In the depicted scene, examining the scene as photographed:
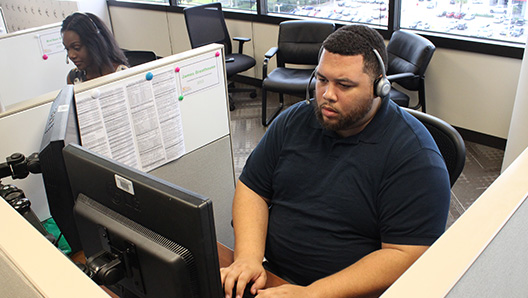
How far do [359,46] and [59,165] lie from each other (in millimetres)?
838

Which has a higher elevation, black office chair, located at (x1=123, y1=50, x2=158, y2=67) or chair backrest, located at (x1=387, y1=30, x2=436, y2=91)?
Result: black office chair, located at (x1=123, y1=50, x2=158, y2=67)

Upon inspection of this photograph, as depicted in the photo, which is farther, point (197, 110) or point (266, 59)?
point (266, 59)

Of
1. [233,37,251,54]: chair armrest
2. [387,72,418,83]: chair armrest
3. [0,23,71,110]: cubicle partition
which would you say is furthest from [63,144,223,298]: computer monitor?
[233,37,251,54]: chair armrest

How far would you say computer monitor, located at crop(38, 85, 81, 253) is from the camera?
1.04 meters

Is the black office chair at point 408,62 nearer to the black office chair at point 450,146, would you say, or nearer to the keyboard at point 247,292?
the black office chair at point 450,146

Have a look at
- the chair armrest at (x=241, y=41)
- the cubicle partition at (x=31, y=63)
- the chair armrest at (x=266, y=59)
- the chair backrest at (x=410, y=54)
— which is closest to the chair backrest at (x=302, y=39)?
the chair armrest at (x=266, y=59)

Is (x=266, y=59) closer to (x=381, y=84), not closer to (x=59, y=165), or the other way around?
(x=381, y=84)

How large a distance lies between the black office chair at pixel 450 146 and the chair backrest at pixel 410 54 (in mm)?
1705

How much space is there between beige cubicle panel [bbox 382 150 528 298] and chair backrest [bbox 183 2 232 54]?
3.57m

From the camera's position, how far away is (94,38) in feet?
8.21

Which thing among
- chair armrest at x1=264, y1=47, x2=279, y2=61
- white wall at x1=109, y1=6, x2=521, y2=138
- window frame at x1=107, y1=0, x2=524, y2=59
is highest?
window frame at x1=107, y1=0, x2=524, y2=59

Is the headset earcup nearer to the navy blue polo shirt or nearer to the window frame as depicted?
the navy blue polo shirt

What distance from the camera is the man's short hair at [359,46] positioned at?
1.32m

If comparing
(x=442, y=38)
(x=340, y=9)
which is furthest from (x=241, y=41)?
(x=442, y=38)
